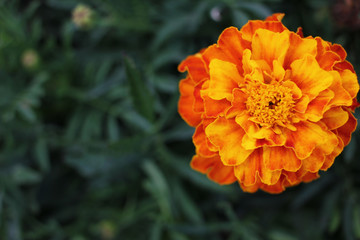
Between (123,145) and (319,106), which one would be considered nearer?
(319,106)

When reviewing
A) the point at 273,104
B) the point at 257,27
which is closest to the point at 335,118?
the point at 273,104

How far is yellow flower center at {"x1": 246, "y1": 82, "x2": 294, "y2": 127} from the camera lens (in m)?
0.86

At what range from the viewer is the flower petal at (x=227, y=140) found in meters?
0.81

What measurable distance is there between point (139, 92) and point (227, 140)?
0.46m

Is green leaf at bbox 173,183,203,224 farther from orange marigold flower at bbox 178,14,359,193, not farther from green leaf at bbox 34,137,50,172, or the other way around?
orange marigold flower at bbox 178,14,359,193

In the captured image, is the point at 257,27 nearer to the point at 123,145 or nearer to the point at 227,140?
the point at 227,140

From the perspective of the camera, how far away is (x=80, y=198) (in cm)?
187

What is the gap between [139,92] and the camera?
1.20 m

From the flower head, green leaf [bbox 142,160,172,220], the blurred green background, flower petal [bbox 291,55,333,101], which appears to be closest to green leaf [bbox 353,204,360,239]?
the blurred green background

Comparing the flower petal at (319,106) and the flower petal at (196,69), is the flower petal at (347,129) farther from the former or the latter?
the flower petal at (196,69)

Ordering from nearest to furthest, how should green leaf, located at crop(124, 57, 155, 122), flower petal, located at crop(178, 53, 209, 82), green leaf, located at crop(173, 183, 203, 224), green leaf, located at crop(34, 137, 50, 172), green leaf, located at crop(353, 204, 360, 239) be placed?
1. flower petal, located at crop(178, 53, 209, 82)
2. green leaf, located at crop(124, 57, 155, 122)
3. green leaf, located at crop(353, 204, 360, 239)
4. green leaf, located at crop(173, 183, 203, 224)
5. green leaf, located at crop(34, 137, 50, 172)

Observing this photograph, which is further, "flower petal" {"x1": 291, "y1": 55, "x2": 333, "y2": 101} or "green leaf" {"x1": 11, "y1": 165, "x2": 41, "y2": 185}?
"green leaf" {"x1": 11, "y1": 165, "x2": 41, "y2": 185}

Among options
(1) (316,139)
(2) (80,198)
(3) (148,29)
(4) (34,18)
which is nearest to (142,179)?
(2) (80,198)

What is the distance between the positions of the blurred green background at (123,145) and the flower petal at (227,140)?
560mm
